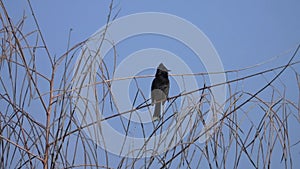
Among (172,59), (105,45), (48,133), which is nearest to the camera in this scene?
(48,133)

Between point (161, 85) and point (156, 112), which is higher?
point (161, 85)

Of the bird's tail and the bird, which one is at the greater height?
the bird

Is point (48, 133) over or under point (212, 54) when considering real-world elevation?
under

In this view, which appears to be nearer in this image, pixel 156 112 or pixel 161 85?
pixel 156 112

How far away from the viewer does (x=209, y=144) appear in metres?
0.56

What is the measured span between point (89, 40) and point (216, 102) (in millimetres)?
186

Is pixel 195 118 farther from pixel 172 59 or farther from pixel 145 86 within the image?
pixel 145 86

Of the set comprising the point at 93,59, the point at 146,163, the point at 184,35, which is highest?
the point at 184,35

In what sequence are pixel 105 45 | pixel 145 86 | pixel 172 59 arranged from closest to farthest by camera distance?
pixel 105 45
pixel 172 59
pixel 145 86

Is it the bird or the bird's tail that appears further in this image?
the bird

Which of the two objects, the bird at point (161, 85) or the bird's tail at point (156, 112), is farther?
the bird at point (161, 85)

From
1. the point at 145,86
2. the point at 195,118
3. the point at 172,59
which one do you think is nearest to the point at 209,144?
the point at 195,118

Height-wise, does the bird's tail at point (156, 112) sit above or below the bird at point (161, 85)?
below

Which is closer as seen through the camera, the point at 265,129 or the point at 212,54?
the point at 265,129
